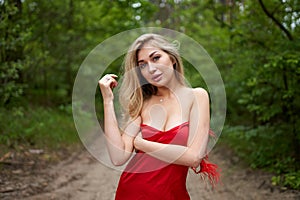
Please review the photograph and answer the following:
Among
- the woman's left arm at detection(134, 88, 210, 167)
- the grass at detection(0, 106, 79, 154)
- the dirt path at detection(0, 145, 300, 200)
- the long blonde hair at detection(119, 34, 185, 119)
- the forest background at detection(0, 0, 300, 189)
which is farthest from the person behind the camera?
the grass at detection(0, 106, 79, 154)

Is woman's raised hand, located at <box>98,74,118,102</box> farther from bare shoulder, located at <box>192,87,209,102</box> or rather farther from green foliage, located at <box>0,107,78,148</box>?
green foliage, located at <box>0,107,78,148</box>

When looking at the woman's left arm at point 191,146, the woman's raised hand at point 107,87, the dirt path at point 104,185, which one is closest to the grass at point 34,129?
the dirt path at point 104,185

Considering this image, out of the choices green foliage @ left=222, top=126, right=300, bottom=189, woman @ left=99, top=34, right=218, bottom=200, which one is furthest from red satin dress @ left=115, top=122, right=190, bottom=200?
green foliage @ left=222, top=126, right=300, bottom=189

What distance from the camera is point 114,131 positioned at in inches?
65.4

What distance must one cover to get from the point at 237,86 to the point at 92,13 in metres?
4.72

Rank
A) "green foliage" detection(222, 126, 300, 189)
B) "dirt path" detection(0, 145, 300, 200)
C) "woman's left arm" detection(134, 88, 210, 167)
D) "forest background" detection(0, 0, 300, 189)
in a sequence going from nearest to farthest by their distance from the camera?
"woman's left arm" detection(134, 88, 210, 167)
"dirt path" detection(0, 145, 300, 200)
"green foliage" detection(222, 126, 300, 189)
"forest background" detection(0, 0, 300, 189)

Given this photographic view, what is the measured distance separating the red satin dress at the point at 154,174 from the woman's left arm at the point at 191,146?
4 centimetres

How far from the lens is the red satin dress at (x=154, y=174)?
1655 millimetres

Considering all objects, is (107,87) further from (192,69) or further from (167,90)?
(192,69)

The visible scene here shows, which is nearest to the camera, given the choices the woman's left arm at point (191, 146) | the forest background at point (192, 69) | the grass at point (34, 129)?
the woman's left arm at point (191, 146)

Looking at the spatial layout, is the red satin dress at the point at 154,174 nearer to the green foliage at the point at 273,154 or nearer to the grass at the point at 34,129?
the green foliage at the point at 273,154

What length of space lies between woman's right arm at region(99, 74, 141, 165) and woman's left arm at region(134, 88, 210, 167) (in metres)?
0.06

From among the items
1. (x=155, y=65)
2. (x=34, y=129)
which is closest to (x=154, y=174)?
(x=155, y=65)

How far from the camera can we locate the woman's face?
1688 mm
